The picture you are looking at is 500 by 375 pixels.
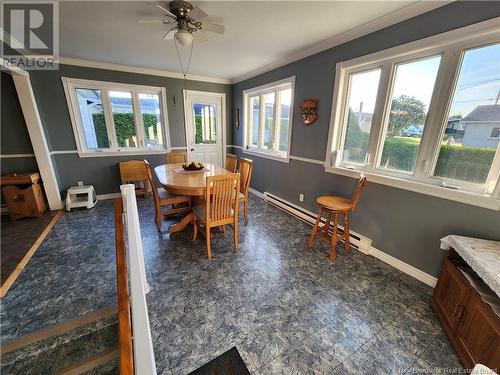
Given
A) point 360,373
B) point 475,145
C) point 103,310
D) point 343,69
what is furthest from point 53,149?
point 475,145

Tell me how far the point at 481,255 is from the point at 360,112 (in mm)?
1808

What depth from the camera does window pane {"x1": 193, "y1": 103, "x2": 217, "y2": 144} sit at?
15.8 feet

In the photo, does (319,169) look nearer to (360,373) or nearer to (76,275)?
(360,373)

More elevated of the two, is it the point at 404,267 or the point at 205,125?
the point at 205,125

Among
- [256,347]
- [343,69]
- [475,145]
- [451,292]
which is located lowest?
[256,347]

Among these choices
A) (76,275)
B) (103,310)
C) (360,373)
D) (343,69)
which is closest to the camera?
(360,373)

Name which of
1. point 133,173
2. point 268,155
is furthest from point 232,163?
point 133,173

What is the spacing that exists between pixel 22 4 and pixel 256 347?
143 inches

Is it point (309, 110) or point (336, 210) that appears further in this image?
point (309, 110)

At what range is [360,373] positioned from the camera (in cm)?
124

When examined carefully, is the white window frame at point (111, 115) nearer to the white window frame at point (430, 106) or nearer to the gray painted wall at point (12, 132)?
the gray painted wall at point (12, 132)

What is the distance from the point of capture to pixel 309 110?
296 centimetres

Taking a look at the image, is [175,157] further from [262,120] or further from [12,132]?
[12,132]

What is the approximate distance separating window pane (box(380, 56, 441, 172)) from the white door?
12.4ft
